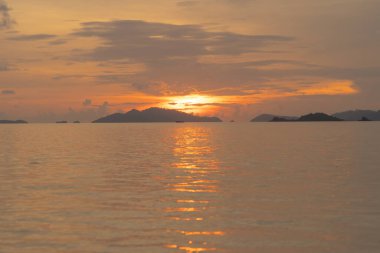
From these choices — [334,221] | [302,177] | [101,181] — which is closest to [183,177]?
[101,181]

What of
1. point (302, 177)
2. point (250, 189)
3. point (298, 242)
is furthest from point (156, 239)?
point (302, 177)

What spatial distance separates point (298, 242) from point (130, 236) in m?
7.82

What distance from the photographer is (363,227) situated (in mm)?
24609

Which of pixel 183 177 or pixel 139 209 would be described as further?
pixel 183 177

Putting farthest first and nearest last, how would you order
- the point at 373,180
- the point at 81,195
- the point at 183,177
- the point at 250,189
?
the point at 183,177 → the point at 373,180 → the point at 250,189 → the point at 81,195

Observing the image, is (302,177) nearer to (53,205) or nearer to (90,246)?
(53,205)

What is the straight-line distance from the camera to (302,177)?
149 feet

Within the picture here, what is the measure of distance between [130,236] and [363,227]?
12.0 meters

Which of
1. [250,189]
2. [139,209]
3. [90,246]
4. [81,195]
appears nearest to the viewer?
[90,246]

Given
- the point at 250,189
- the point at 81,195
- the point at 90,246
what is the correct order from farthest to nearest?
the point at 250,189
the point at 81,195
the point at 90,246

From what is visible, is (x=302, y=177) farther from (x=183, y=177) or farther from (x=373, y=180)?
(x=183, y=177)

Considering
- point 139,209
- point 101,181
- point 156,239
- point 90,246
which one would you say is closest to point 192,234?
point 156,239

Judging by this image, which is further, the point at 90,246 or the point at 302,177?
the point at 302,177

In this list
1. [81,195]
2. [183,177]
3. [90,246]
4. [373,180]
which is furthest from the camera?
[183,177]
